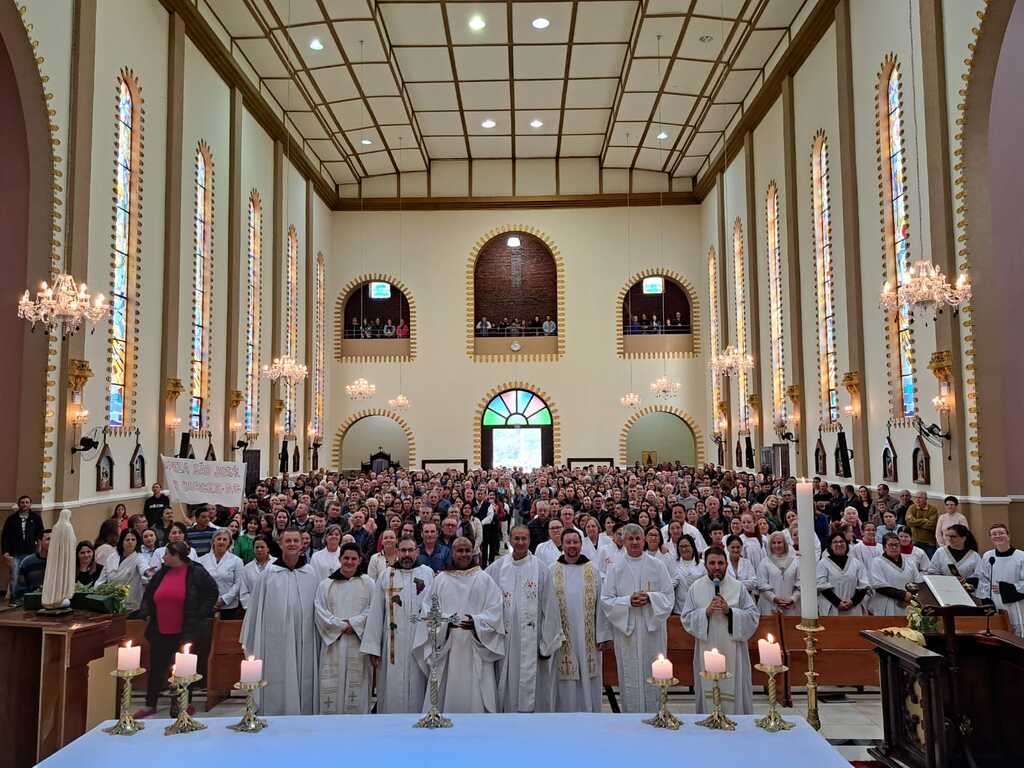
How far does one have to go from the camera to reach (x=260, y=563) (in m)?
7.89

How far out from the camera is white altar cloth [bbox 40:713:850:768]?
3.44m

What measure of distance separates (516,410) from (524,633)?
23812mm

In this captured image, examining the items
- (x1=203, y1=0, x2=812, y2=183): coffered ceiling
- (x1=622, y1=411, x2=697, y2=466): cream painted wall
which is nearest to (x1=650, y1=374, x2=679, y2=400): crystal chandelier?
(x1=622, y1=411, x2=697, y2=466): cream painted wall

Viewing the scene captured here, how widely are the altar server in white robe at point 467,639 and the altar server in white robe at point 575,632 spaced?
597 millimetres

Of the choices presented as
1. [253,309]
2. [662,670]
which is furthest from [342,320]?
[662,670]

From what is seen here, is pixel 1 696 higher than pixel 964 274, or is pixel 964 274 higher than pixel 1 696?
pixel 964 274

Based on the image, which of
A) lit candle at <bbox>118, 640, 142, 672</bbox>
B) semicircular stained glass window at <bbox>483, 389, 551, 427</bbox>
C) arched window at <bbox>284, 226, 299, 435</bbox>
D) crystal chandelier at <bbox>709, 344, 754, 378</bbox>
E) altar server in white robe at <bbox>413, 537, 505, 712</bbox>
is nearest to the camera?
lit candle at <bbox>118, 640, 142, 672</bbox>

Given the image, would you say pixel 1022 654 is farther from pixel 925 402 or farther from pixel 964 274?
pixel 925 402

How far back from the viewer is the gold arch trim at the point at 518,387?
96.9 feet

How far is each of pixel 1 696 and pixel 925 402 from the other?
41.7 feet

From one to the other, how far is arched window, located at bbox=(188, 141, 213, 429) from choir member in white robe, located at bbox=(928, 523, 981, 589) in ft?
47.2

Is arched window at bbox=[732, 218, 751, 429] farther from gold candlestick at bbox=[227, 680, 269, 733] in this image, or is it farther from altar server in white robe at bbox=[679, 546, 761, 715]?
gold candlestick at bbox=[227, 680, 269, 733]

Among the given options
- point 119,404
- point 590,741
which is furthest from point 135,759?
point 119,404

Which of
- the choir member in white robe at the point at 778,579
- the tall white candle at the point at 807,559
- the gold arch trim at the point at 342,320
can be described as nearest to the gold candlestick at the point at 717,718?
the tall white candle at the point at 807,559
